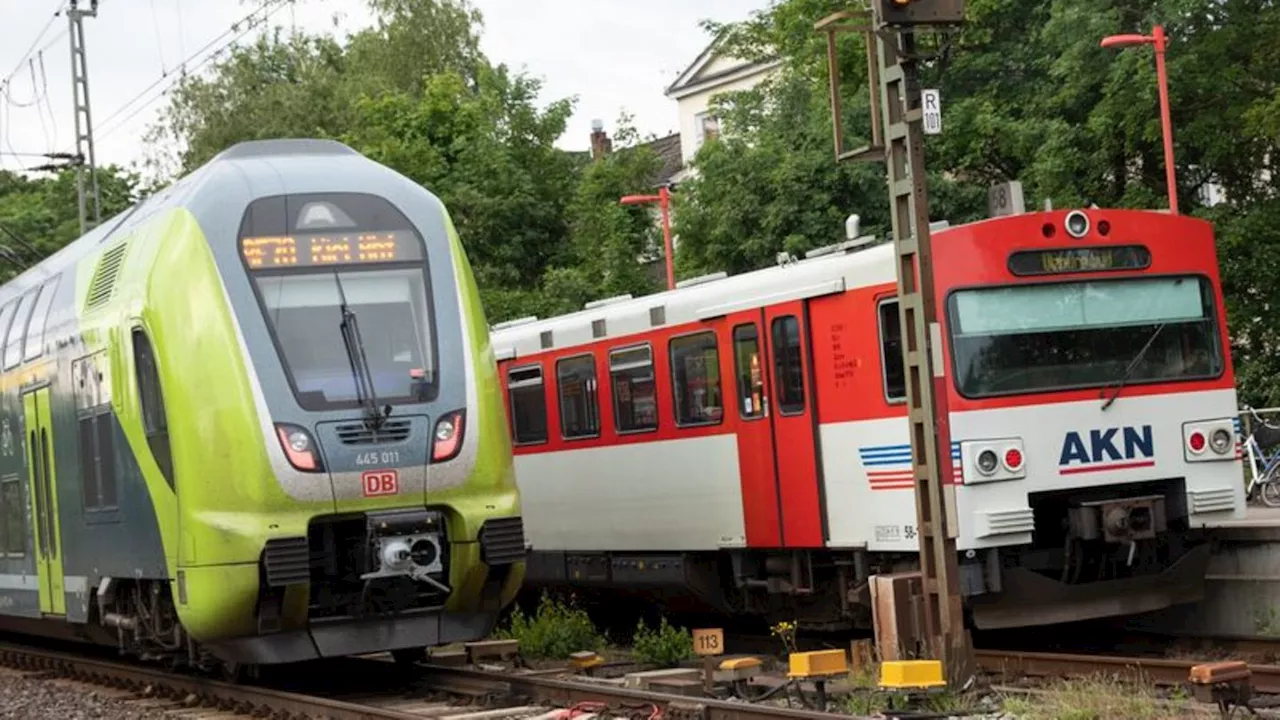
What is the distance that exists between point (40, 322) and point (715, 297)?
5.74 m

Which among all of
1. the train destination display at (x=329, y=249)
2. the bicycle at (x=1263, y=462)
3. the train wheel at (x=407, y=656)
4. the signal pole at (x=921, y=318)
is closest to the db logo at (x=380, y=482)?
the train destination display at (x=329, y=249)

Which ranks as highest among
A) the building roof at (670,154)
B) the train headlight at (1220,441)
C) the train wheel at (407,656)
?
the building roof at (670,154)

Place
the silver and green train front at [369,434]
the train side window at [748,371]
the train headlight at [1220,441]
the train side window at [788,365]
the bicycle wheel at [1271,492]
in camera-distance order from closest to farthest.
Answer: the silver and green train front at [369,434]
the train headlight at [1220,441]
the train side window at [788,365]
the train side window at [748,371]
the bicycle wheel at [1271,492]

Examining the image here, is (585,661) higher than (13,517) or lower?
lower

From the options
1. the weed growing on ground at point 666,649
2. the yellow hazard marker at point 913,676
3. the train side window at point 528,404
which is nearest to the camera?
the yellow hazard marker at point 913,676

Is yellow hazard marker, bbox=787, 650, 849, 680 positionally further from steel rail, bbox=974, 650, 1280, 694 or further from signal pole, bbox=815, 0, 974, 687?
steel rail, bbox=974, 650, 1280, 694

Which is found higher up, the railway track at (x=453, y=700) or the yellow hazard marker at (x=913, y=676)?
the yellow hazard marker at (x=913, y=676)

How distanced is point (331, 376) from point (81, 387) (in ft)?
10.3

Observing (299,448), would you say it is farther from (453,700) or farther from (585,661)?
(585,661)

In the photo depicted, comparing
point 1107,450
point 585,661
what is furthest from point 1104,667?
point 585,661

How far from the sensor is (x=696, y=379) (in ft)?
57.2

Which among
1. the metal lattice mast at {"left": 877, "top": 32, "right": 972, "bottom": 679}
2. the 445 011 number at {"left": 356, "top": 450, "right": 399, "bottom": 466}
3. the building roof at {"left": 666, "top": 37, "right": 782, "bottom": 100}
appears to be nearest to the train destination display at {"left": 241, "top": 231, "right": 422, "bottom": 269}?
the 445 011 number at {"left": 356, "top": 450, "right": 399, "bottom": 466}

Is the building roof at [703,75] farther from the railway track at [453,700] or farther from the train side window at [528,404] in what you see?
the railway track at [453,700]

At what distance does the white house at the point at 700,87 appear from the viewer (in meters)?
68.2
